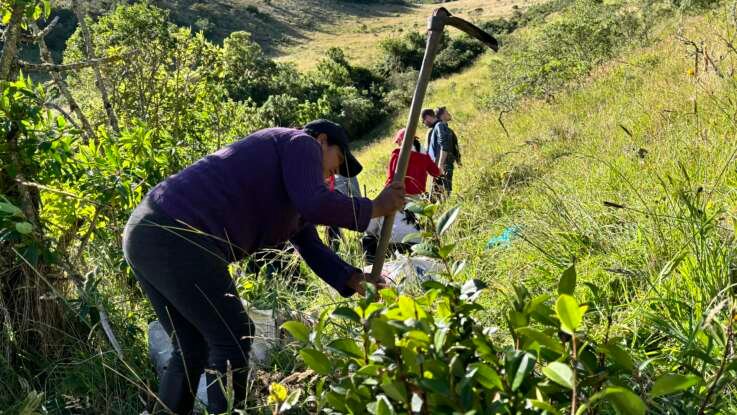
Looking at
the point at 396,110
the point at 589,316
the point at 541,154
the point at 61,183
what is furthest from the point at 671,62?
the point at 396,110

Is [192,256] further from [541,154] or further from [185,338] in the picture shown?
[541,154]

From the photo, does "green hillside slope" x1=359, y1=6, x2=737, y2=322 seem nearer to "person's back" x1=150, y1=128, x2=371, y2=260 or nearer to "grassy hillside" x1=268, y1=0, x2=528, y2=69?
"person's back" x1=150, y1=128, x2=371, y2=260

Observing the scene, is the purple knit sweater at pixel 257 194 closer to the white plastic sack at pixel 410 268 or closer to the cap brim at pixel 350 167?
the cap brim at pixel 350 167

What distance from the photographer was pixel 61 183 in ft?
10.8

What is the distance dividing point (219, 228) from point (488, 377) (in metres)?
1.57

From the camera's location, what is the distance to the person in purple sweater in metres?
2.38

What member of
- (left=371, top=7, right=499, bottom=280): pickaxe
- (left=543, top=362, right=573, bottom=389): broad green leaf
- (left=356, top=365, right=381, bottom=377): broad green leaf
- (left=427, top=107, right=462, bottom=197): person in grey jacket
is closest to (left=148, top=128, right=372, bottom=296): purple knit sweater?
(left=371, top=7, right=499, bottom=280): pickaxe

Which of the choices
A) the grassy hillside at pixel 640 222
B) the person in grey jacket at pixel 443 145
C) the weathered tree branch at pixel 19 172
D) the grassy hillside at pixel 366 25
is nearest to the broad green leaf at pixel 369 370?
the grassy hillside at pixel 640 222

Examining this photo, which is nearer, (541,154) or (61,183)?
(61,183)

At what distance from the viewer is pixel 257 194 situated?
2543 millimetres

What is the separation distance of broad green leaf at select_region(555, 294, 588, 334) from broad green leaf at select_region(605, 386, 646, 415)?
11 centimetres

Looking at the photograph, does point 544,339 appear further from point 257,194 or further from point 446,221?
point 257,194

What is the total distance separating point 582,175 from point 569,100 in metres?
5.51

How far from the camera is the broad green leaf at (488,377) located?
1140mm
